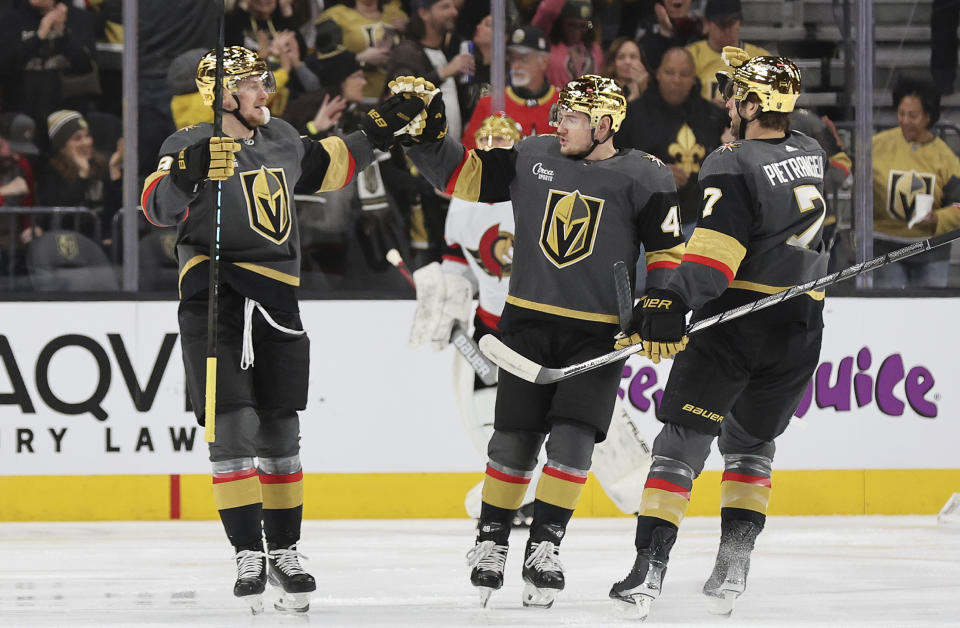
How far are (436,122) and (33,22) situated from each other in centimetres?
265

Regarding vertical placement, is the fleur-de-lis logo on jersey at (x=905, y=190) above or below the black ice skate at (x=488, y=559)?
above

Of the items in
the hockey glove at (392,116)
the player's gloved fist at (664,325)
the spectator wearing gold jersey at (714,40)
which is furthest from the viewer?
the spectator wearing gold jersey at (714,40)

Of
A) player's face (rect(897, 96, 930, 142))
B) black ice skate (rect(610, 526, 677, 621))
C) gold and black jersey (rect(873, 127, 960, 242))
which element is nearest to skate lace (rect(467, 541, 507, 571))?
black ice skate (rect(610, 526, 677, 621))

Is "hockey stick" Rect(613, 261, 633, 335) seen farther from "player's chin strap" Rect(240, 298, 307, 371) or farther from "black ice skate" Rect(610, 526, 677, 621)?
"player's chin strap" Rect(240, 298, 307, 371)

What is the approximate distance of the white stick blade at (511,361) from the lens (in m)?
3.39

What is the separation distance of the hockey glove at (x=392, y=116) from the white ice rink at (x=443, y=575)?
3.65ft

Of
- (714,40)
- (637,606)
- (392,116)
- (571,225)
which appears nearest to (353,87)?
(714,40)

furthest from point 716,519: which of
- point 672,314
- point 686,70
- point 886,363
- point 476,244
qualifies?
point 672,314

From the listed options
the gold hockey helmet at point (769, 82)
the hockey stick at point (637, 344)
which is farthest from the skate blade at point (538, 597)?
the gold hockey helmet at point (769, 82)

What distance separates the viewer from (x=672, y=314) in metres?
3.21

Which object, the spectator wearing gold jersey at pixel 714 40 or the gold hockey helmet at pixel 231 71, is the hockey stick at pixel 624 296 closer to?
the gold hockey helmet at pixel 231 71

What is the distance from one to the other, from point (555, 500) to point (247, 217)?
0.97 m

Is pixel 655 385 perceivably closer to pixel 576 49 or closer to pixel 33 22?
pixel 576 49

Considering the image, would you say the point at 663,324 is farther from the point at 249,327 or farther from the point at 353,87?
the point at 353,87
